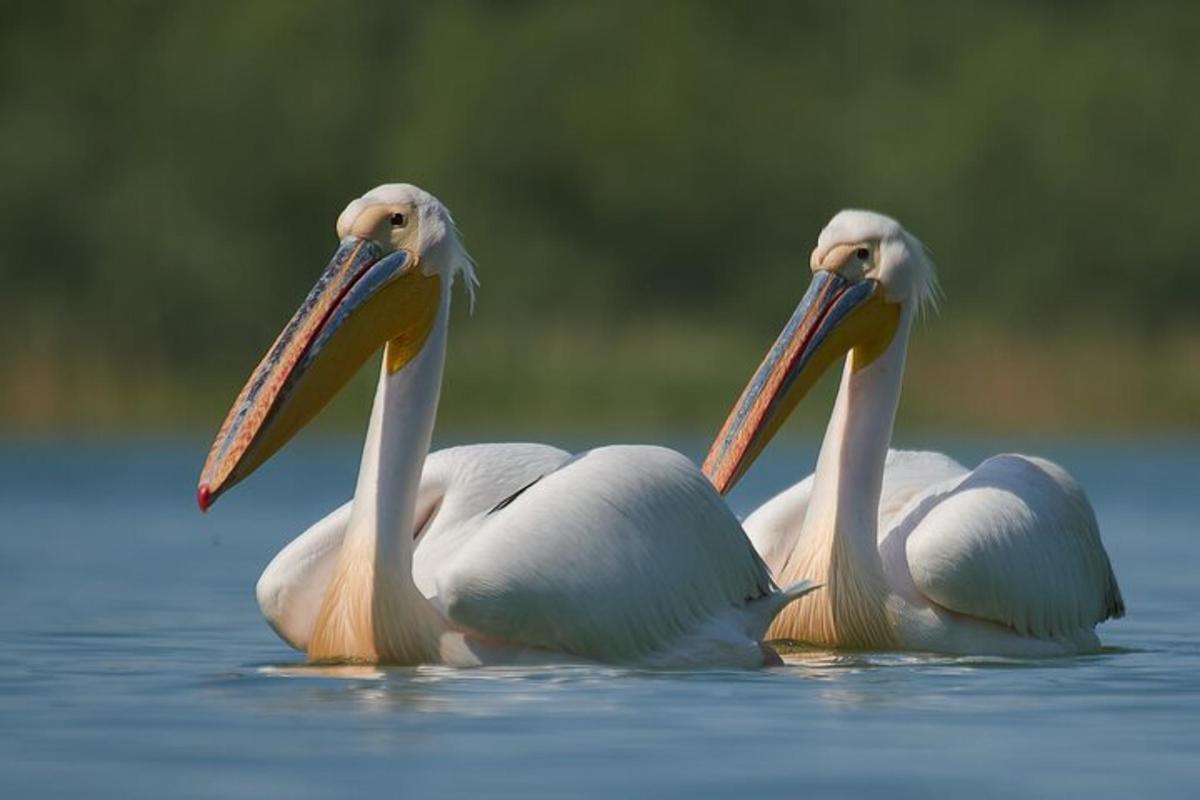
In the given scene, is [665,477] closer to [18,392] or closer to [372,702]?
[372,702]

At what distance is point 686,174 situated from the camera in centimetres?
3581

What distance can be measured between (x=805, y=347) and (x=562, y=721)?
2303 mm

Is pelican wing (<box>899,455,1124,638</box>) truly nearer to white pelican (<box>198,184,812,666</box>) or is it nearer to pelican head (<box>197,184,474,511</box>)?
white pelican (<box>198,184,812,666</box>)

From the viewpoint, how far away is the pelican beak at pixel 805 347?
7895 millimetres

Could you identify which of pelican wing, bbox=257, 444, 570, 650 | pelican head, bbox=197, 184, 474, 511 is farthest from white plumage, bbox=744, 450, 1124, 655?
pelican head, bbox=197, 184, 474, 511

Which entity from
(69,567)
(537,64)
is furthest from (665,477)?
(537,64)

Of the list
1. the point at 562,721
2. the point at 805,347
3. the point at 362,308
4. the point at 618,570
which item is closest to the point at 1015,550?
the point at 805,347

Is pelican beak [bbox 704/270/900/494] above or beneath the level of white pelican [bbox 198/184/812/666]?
above

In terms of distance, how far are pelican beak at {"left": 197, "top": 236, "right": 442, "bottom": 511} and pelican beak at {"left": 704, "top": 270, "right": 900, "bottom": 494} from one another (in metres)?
1.24

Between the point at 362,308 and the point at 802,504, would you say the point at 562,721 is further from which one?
the point at 802,504

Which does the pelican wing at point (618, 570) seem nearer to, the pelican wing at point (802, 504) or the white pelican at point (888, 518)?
the white pelican at point (888, 518)

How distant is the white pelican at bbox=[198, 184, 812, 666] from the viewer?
6426 mm

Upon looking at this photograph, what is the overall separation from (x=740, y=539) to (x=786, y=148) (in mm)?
29488

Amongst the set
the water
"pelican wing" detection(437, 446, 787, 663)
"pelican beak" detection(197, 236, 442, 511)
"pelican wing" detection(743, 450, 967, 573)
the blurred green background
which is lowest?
the water
